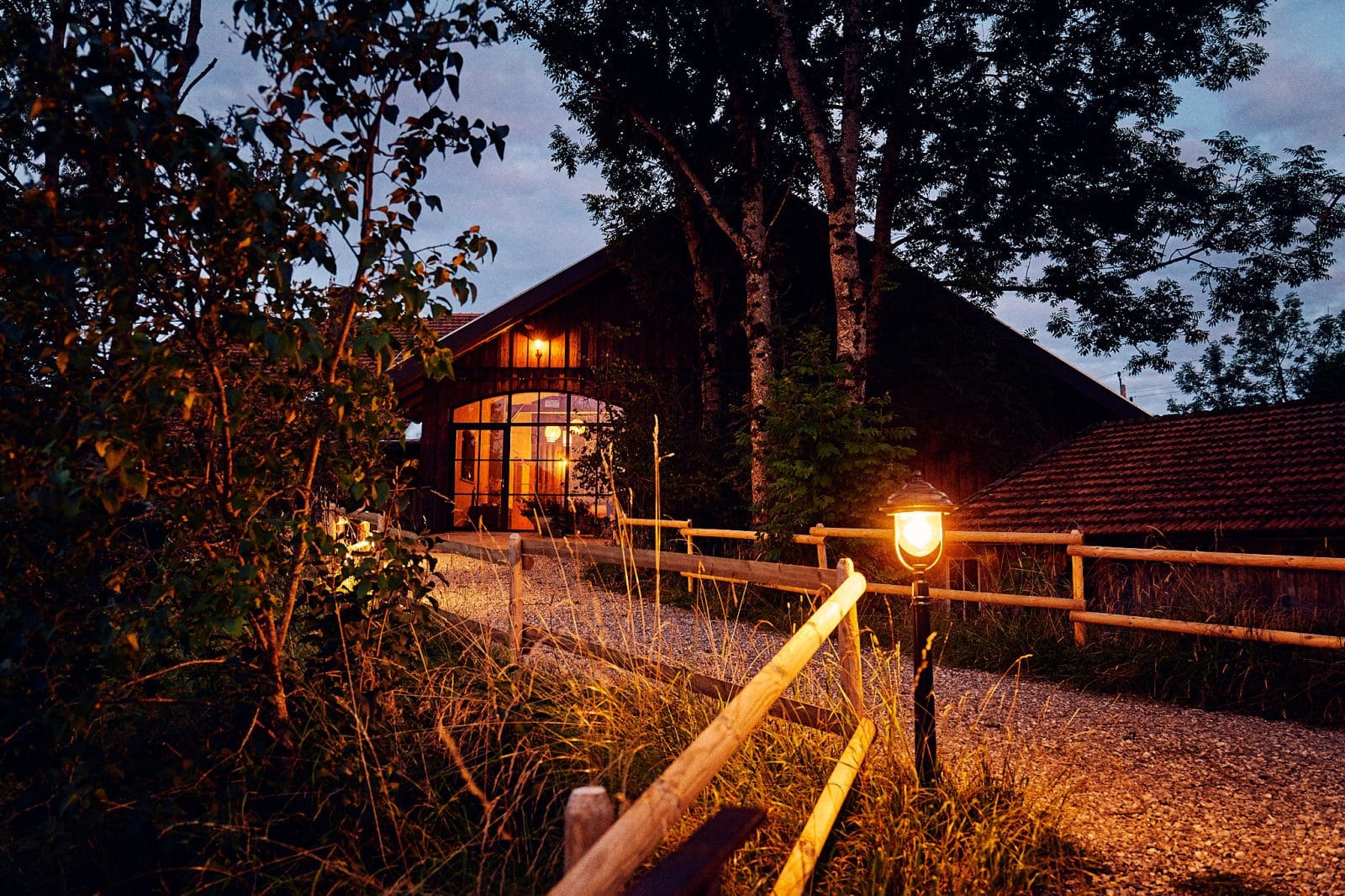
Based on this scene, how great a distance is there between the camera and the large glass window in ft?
56.1

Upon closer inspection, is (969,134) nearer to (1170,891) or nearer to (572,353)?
(572,353)

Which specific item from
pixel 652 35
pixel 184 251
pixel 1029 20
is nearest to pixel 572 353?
pixel 652 35

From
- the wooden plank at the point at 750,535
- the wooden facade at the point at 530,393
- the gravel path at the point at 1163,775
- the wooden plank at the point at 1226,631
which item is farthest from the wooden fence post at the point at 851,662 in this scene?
the wooden facade at the point at 530,393

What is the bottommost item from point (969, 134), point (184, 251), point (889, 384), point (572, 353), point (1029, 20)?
point (184, 251)

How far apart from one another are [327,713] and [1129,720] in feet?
13.7

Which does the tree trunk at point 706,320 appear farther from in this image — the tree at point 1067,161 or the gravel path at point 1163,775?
the gravel path at point 1163,775

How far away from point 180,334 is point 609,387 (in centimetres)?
1032

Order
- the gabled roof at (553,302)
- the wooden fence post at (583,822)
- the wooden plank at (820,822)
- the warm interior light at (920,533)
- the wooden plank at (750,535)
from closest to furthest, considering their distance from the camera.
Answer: the wooden fence post at (583,822)
the wooden plank at (820,822)
the warm interior light at (920,533)
the wooden plank at (750,535)
the gabled roof at (553,302)

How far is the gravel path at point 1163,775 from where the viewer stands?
2.91 meters

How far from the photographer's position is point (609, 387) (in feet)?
41.9

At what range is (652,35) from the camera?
12.3 m

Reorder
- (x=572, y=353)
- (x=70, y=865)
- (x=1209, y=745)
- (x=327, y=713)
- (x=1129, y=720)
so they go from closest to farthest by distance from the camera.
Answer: (x=70, y=865), (x=327, y=713), (x=1209, y=745), (x=1129, y=720), (x=572, y=353)

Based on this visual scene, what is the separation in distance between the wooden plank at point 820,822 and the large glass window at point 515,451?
47.1 feet

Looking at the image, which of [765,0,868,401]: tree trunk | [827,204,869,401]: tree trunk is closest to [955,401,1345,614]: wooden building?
[827,204,869,401]: tree trunk
